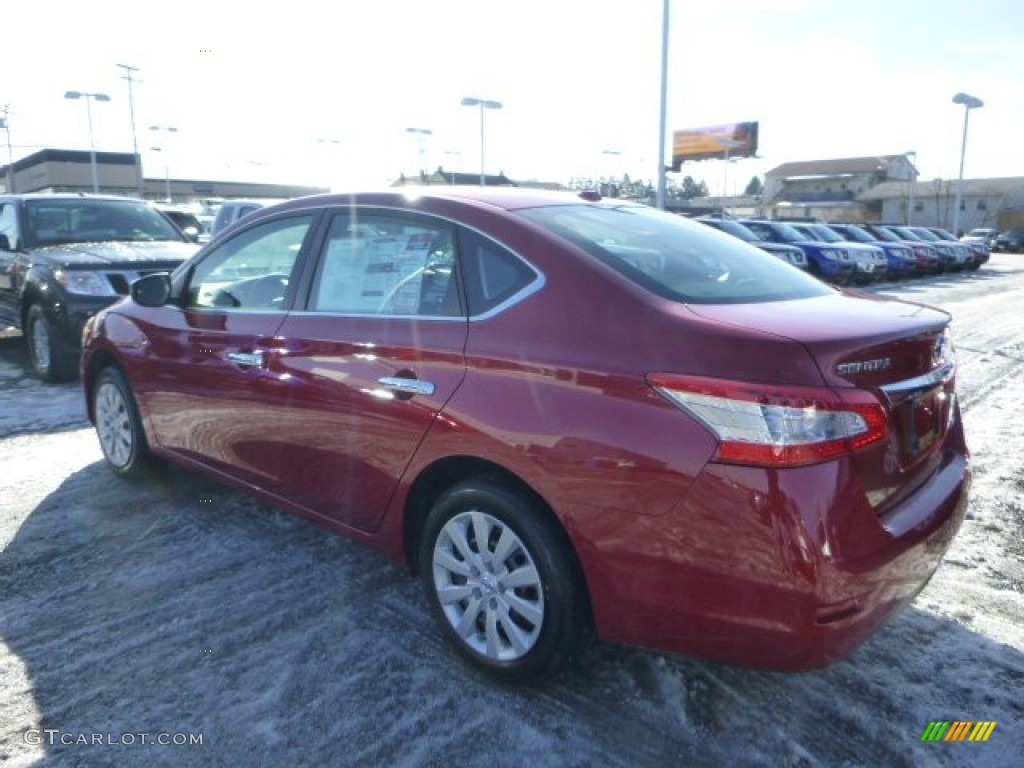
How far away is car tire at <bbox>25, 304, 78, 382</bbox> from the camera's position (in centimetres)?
711

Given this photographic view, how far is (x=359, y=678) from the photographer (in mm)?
2803

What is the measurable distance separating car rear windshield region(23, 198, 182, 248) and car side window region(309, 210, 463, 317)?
19.8 ft

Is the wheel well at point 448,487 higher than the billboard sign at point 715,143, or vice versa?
the billboard sign at point 715,143

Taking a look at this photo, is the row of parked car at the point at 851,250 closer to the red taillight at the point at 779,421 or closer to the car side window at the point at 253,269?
the car side window at the point at 253,269

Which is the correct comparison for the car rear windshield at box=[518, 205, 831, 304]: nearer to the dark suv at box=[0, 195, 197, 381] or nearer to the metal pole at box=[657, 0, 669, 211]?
the dark suv at box=[0, 195, 197, 381]

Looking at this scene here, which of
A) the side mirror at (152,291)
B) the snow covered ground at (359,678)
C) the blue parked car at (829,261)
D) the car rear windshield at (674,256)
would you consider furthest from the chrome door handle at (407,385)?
the blue parked car at (829,261)

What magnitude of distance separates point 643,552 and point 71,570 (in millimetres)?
2751

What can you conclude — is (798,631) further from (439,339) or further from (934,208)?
(934,208)

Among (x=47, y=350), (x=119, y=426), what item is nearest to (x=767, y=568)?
(x=119, y=426)

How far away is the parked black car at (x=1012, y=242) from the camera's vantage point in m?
43.7

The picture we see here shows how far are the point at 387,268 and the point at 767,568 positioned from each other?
181 centimetres

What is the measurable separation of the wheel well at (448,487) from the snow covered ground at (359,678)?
399 millimetres

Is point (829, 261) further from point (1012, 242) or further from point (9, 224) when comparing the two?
point (1012, 242)

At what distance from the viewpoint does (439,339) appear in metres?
2.77
